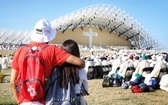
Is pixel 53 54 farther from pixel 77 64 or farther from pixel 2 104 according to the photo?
pixel 2 104

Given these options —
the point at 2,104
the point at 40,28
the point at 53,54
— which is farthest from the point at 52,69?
the point at 2,104

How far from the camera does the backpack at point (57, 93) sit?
301 centimetres

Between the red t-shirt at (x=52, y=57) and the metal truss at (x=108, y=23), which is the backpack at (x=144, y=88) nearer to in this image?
the red t-shirt at (x=52, y=57)

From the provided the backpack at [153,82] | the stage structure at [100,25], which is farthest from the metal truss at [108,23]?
the backpack at [153,82]

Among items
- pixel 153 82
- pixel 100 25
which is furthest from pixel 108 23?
pixel 153 82

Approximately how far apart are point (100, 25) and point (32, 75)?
87269 millimetres

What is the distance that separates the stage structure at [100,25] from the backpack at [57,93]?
6955 centimetres

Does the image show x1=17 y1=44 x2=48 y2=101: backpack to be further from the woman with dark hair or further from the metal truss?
the metal truss

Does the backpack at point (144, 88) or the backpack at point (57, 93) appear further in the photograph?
the backpack at point (144, 88)

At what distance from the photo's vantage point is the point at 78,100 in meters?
3.27

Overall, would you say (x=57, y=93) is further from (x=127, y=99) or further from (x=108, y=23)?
(x=108, y=23)

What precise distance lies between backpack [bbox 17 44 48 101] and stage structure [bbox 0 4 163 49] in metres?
69.6

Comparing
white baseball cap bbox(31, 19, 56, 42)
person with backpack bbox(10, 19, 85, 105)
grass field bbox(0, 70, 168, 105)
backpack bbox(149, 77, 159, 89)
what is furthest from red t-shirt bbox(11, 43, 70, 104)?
backpack bbox(149, 77, 159, 89)

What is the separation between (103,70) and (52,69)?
14.3 metres
